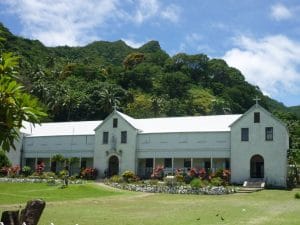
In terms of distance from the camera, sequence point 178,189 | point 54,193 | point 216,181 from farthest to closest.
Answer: point 216,181 → point 178,189 → point 54,193

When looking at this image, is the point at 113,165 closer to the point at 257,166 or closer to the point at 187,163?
the point at 187,163

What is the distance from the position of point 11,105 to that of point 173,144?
4496 cm

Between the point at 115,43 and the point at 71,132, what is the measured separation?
301 feet

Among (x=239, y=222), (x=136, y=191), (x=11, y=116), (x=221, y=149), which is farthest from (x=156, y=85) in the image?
(x=11, y=116)

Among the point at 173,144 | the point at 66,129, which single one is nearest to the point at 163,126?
the point at 173,144

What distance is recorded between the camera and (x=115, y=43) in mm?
147000

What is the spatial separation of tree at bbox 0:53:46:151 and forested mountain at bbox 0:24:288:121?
72466 mm

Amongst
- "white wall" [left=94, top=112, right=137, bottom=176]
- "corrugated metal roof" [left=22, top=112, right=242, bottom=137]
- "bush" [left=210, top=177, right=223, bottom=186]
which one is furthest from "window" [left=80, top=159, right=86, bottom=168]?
"bush" [left=210, top=177, right=223, bottom=186]

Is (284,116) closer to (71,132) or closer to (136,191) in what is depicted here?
(71,132)

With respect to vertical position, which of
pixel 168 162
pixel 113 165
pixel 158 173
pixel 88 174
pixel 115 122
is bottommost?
pixel 88 174

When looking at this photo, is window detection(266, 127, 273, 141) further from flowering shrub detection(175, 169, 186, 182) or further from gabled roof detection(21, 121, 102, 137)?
gabled roof detection(21, 121, 102, 137)

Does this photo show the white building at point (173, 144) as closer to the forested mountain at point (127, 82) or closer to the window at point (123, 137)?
the window at point (123, 137)

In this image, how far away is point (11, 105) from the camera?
233 inches

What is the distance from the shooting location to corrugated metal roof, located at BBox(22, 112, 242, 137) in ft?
164
